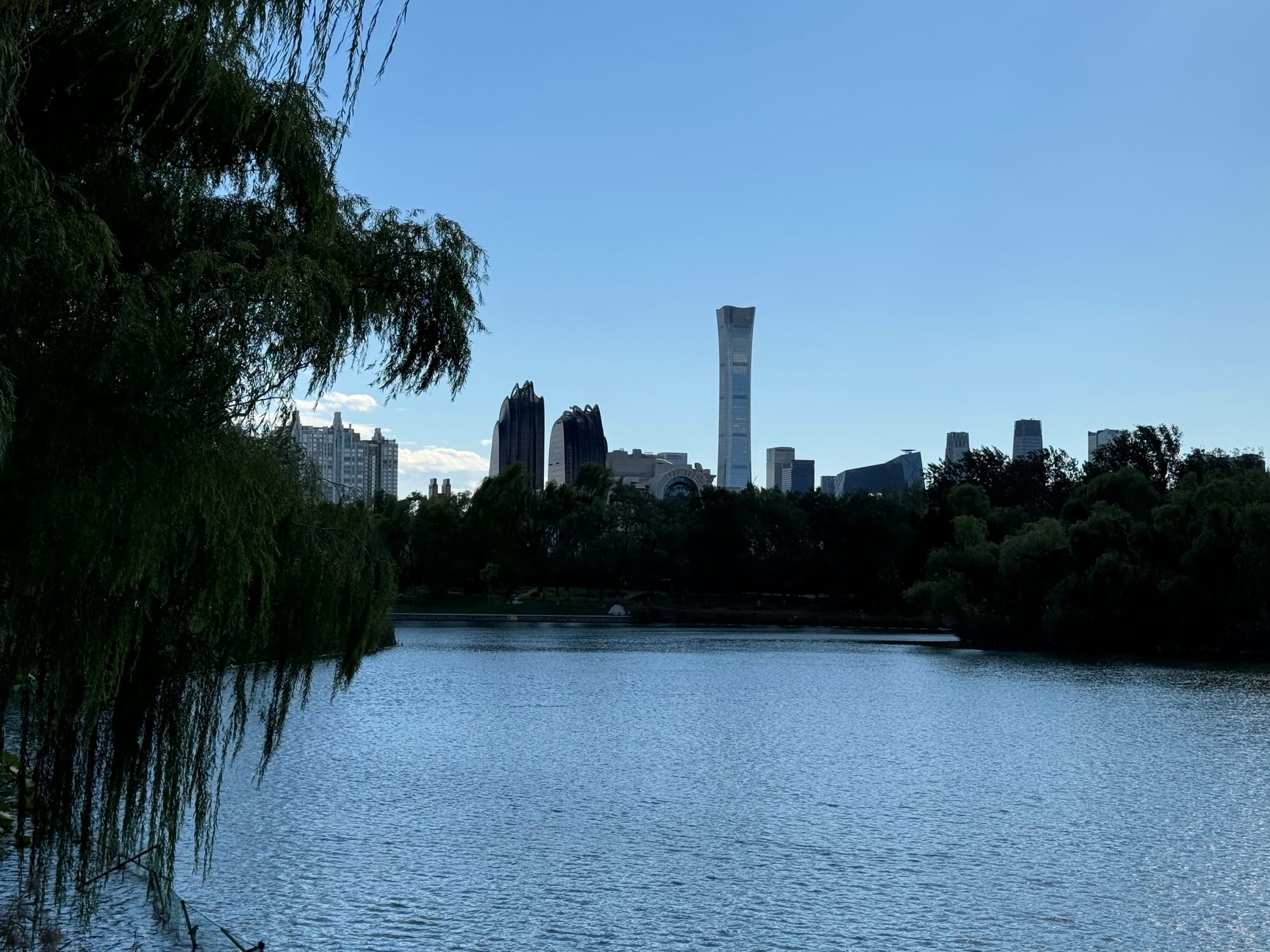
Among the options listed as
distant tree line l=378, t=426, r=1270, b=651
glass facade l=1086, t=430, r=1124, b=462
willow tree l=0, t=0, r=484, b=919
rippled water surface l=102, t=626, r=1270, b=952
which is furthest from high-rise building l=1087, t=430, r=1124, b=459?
willow tree l=0, t=0, r=484, b=919

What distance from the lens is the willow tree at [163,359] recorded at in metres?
5.82

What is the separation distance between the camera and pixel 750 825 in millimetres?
17547

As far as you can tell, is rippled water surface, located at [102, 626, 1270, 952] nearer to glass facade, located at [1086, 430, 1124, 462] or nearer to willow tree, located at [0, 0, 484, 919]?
willow tree, located at [0, 0, 484, 919]

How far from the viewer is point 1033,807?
19250mm

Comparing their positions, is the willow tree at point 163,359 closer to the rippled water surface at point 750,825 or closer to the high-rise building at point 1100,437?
the rippled water surface at point 750,825

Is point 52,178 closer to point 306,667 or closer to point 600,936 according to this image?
point 306,667

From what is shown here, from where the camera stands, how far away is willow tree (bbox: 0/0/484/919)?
582cm

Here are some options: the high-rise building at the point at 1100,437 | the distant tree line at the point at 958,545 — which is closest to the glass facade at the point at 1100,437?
the high-rise building at the point at 1100,437

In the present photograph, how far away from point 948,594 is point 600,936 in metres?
54.1

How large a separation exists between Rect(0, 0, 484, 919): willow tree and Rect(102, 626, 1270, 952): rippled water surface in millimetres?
3516

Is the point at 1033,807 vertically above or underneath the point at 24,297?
underneath

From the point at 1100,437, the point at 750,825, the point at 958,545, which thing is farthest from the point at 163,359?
the point at 1100,437

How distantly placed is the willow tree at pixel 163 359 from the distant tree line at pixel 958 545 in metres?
48.3

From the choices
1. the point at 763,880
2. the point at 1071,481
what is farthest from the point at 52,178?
the point at 1071,481
